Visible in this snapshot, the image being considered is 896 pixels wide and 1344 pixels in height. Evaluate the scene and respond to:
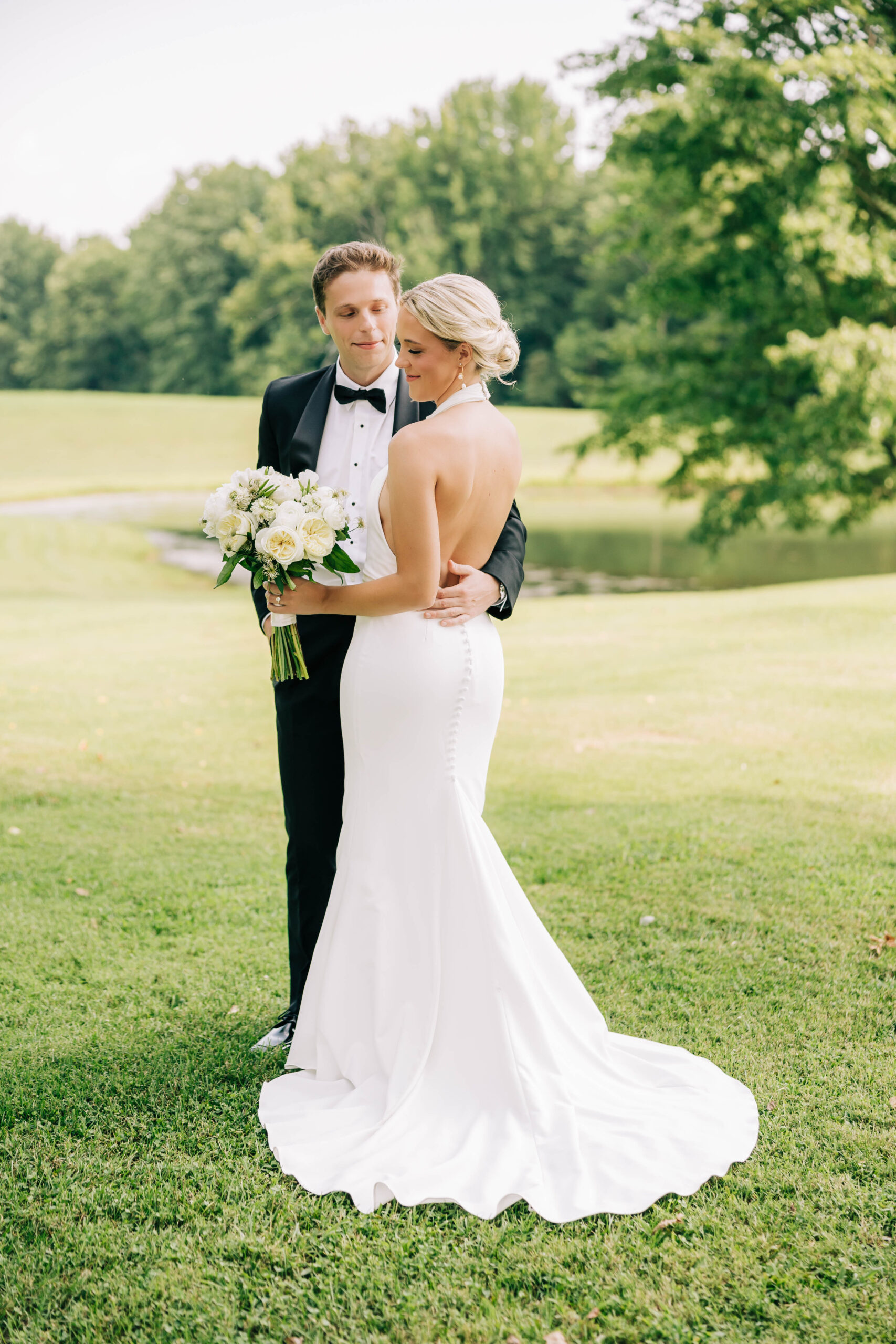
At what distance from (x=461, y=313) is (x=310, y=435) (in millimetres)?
887

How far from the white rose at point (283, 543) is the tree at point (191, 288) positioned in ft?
207

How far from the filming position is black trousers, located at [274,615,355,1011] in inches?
151

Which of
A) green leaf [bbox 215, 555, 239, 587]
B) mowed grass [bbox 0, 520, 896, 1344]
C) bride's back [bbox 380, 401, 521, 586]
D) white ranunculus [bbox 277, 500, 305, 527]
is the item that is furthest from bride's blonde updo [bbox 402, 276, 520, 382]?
mowed grass [bbox 0, 520, 896, 1344]

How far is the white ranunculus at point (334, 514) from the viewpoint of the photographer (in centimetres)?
327

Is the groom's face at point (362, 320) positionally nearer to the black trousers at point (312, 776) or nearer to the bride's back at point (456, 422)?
the bride's back at point (456, 422)

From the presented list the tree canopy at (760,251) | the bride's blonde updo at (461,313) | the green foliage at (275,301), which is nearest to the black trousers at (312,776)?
the bride's blonde updo at (461,313)

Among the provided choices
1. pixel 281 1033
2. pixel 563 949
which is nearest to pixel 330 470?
pixel 281 1033

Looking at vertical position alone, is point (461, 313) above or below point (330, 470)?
above

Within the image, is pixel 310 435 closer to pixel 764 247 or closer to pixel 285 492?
pixel 285 492

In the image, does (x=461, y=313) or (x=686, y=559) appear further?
(x=686, y=559)

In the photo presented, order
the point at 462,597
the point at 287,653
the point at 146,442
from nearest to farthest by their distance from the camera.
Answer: the point at 462,597
the point at 287,653
the point at 146,442

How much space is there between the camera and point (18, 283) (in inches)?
2869

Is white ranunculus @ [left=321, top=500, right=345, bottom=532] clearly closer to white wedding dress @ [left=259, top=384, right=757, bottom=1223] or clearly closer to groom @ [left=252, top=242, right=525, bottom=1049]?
white wedding dress @ [left=259, top=384, right=757, bottom=1223]

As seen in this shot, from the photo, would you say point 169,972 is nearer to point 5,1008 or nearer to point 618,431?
point 5,1008
